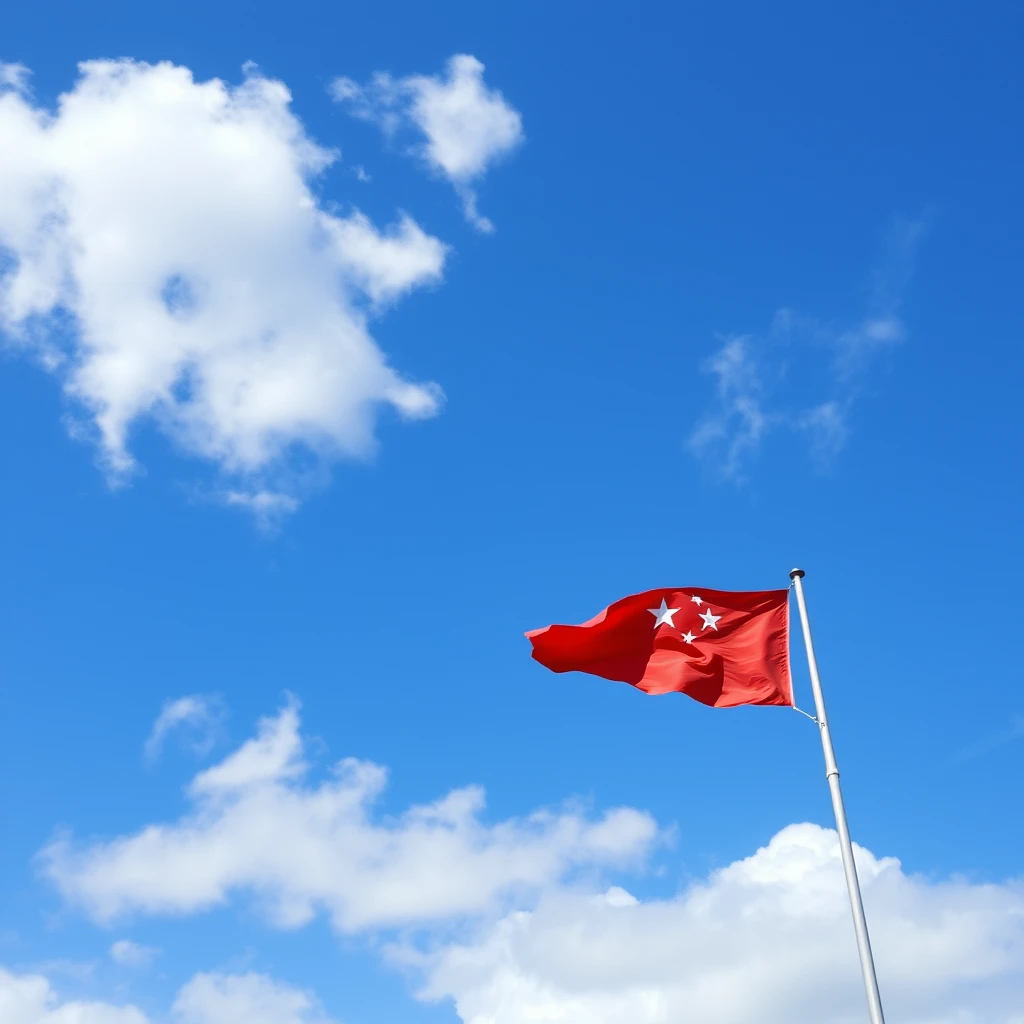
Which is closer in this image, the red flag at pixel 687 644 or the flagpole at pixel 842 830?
the flagpole at pixel 842 830

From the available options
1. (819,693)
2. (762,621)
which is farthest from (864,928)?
(762,621)

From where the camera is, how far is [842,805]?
969 inches

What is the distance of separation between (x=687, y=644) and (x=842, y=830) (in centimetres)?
656

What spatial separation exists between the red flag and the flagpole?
3.36ft

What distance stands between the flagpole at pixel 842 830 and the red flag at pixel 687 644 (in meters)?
1.02

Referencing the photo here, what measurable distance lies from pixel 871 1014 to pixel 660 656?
406 inches

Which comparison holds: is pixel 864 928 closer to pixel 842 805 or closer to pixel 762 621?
pixel 842 805

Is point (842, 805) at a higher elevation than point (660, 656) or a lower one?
lower

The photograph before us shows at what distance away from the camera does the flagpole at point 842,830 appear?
2200 cm

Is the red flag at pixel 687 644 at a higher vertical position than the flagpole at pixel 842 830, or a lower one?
higher

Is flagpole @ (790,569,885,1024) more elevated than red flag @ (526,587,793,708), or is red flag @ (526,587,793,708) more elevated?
red flag @ (526,587,793,708)

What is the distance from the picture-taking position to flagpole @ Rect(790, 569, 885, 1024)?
22.0m

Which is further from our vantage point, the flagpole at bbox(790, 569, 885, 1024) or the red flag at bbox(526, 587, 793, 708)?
the red flag at bbox(526, 587, 793, 708)

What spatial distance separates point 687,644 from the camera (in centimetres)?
2888
